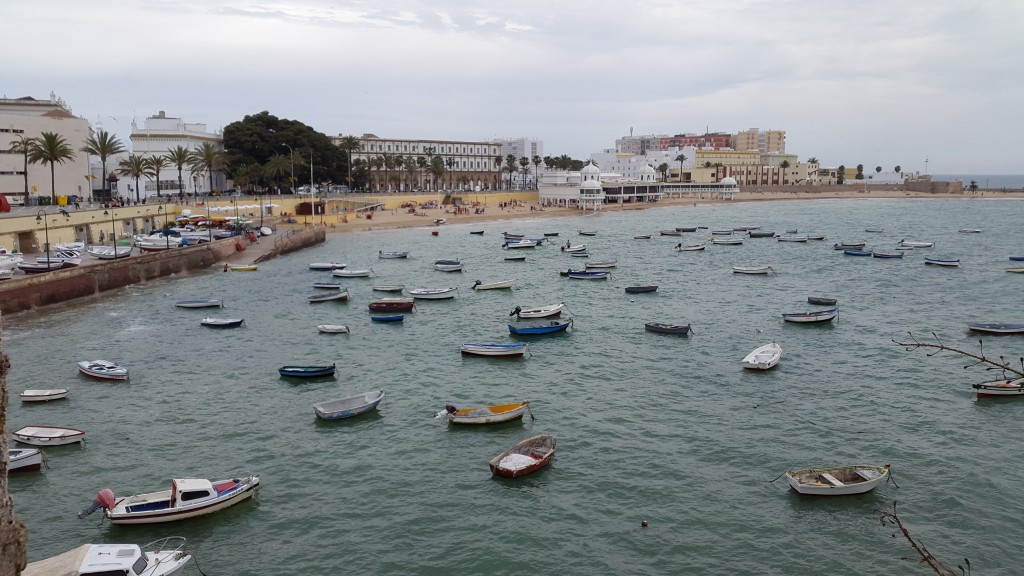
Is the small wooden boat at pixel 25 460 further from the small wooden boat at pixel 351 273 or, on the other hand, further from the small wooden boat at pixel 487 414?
the small wooden boat at pixel 351 273

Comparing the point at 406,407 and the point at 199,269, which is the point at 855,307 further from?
the point at 199,269

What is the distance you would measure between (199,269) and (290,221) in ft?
112

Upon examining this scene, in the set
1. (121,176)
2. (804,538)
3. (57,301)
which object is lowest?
(804,538)

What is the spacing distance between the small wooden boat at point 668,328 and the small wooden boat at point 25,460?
3514cm

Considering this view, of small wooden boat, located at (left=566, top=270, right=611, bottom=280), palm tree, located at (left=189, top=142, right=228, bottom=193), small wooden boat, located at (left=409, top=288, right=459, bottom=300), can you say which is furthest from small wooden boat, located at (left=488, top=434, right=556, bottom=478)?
palm tree, located at (left=189, top=142, right=228, bottom=193)

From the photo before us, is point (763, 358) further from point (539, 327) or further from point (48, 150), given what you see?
point (48, 150)

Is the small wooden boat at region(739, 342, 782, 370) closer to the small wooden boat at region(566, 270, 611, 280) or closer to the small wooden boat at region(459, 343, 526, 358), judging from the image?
the small wooden boat at region(459, 343, 526, 358)

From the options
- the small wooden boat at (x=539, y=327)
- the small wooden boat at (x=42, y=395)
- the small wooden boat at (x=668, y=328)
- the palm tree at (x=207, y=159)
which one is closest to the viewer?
the small wooden boat at (x=42, y=395)

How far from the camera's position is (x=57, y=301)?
57156 mm

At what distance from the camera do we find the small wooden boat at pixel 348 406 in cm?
3294

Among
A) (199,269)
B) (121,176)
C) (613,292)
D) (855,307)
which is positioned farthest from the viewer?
(121,176)

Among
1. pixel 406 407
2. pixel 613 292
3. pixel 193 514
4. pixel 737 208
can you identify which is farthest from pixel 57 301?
pixel 737 208

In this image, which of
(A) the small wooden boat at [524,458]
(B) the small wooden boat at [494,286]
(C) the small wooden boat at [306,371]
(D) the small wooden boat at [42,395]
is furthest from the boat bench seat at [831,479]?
(B) the small wooden boat at [494,286]

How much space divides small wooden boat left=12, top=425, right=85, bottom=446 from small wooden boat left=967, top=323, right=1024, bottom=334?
172 feet
